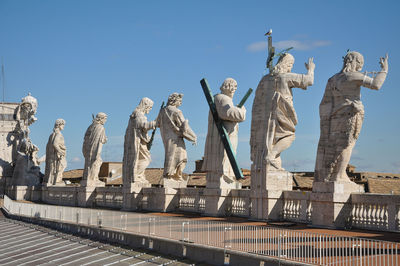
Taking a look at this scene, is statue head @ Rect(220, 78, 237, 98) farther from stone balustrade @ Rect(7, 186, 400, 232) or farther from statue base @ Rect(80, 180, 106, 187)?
statue base @ Rect(80, 180, 106, 187)

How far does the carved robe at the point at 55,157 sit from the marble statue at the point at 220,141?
48.2ft

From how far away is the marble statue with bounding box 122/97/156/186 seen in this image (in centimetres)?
2225

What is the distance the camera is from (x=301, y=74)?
49.3 ft

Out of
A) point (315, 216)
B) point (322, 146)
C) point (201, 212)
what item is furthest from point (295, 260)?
point (201, 212)

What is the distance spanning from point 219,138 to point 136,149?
5779 mm

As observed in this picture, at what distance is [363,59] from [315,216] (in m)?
3.93

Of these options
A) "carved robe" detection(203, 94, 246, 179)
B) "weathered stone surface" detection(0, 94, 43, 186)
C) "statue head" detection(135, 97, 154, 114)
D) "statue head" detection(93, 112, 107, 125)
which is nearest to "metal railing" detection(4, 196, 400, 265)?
"carved robe" detection(203, 94, 246, 179)

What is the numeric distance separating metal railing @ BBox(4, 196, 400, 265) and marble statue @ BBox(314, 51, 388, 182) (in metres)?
3.29

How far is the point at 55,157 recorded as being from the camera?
3041 centimetres

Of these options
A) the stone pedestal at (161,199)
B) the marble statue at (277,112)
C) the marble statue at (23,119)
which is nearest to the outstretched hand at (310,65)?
the marble statue at (277,112)

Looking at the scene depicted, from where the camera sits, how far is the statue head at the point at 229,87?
1759cm

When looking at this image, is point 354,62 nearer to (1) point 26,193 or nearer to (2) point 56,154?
(2) point 56,154

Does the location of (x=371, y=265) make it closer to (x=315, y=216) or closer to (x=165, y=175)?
(x=315, y=216)

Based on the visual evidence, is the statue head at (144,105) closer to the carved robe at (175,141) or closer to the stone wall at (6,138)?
the carved robe at (175,141)
